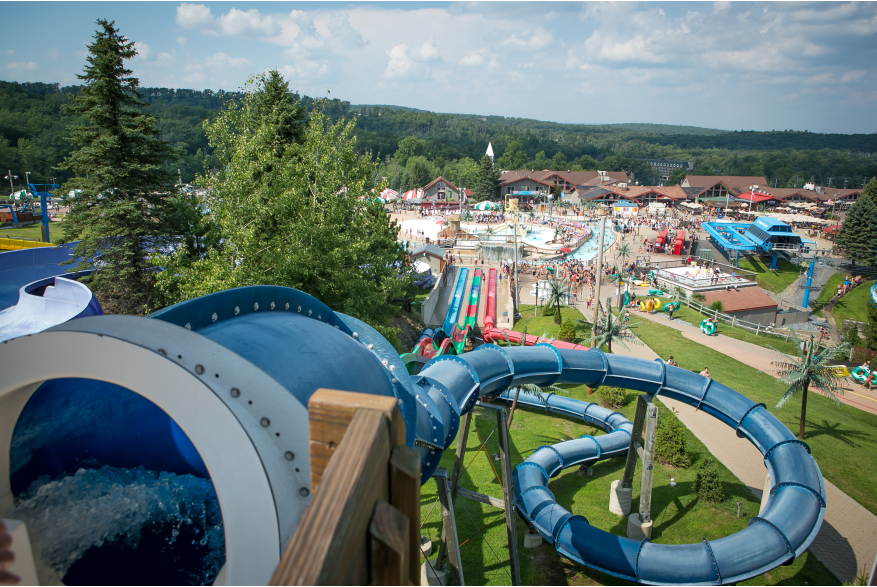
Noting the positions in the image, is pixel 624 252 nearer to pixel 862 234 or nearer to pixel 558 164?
pixel 862 234

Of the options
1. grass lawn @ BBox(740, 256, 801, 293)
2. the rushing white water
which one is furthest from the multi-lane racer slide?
grass lawn @ BBox(740, 256, 801, 293)

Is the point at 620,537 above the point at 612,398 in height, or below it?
above

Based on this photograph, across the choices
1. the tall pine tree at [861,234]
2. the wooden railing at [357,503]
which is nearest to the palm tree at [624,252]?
the tall pine tree at [861,234]

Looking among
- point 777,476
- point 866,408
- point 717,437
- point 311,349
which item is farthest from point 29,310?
point 866,408

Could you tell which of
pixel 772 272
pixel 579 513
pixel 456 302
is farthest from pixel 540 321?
pixel 772 272

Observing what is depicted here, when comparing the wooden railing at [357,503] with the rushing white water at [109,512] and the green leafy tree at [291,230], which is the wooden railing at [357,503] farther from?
the green leafy tree at [291,230]
